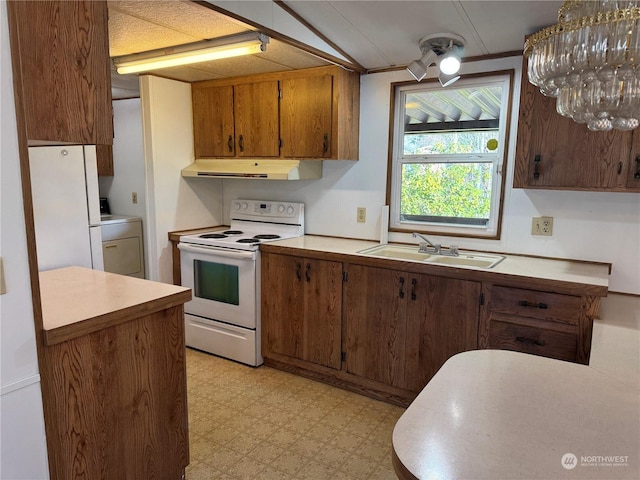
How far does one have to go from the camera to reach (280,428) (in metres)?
2.43

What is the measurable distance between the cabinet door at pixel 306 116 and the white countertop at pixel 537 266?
2.10 feet

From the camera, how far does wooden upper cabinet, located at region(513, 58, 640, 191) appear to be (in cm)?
214

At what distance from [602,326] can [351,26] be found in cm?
194

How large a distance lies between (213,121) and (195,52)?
1.00 metres

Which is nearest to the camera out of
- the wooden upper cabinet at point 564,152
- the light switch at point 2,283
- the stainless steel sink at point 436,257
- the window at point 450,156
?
the light switch at point 2,283

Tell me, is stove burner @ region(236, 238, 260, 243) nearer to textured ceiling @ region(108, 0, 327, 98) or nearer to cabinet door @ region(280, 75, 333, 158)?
cabinet door @ region(280, 75, 333, 158)

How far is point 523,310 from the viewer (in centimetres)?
221

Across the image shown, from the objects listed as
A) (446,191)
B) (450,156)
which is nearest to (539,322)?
(446,191)

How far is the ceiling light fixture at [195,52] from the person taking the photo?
7.66 ft

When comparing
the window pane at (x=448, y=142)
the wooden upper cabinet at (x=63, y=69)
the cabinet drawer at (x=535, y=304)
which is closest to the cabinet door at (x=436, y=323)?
the cabinet drawer at (x=535, y=304)

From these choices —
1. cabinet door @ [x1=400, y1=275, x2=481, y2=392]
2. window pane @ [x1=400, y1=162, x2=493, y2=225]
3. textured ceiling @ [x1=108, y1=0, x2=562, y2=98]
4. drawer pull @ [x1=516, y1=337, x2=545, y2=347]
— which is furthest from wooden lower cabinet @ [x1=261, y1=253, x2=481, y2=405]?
textured ceiling @ [x1=108, y1=0, x2=562, y2=98]

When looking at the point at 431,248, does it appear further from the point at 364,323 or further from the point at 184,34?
the point at 184,34

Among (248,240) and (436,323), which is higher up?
(248,240)

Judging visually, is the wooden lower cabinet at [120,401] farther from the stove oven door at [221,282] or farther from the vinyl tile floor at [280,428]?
the stove oven door at [221,282]
